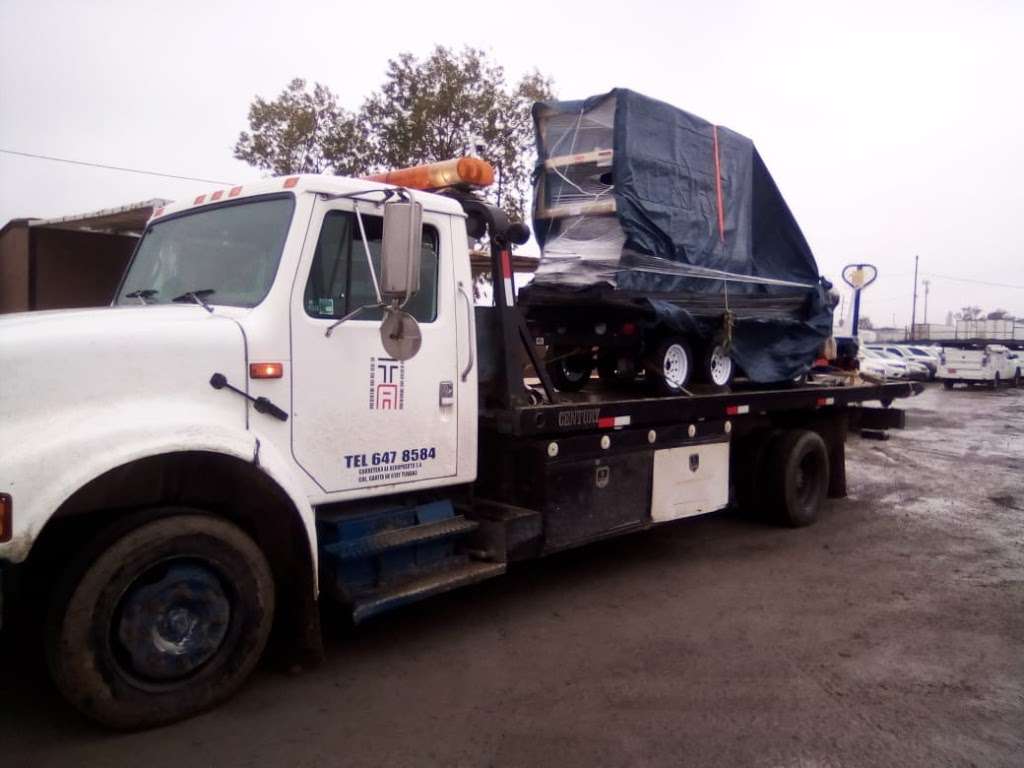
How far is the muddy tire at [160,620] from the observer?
11.1 ft

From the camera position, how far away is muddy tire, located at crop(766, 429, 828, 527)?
307 inches

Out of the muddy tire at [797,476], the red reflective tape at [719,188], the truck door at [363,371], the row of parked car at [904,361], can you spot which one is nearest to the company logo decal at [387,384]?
the truck door at [363,371]

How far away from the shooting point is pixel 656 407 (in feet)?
20.1

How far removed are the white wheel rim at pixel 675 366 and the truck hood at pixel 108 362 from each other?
149 inches

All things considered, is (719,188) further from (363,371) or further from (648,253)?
(363,371)

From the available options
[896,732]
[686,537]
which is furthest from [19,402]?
[686,537]

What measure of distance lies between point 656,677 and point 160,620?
251 cm

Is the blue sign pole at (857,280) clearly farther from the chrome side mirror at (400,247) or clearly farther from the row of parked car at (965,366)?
the row of parked car at (965,366)

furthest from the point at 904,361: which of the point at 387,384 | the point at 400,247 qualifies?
the point at 400,247

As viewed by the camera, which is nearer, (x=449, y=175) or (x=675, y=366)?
(x=449, y=175)

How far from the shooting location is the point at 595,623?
5.26m

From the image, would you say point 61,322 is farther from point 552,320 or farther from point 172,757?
point 552,320

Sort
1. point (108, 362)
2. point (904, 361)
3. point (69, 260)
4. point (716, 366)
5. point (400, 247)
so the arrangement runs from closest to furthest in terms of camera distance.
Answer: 1. point (108, 362)
2. point (400, 247)
3. point (716, 366)
4. point (69, 260)
5. point (904, 361)

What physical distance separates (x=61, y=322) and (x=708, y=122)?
5.71 meters
